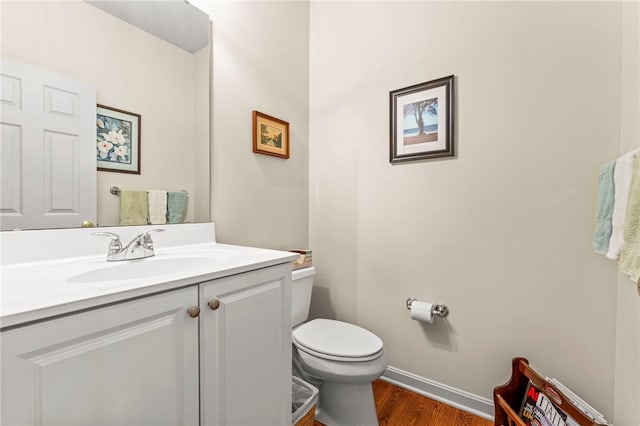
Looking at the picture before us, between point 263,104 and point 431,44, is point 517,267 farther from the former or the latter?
point 263,104

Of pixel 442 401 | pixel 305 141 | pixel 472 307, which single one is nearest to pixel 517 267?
pixel 472 307

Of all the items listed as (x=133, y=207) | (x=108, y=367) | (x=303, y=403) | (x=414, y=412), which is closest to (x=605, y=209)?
(x=414, y=412)

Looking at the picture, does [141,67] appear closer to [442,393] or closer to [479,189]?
[479,189]

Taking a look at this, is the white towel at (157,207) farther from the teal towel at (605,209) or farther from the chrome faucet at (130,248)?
the teal towel at (605,209)

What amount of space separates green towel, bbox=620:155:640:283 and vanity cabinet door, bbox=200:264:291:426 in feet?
3.43

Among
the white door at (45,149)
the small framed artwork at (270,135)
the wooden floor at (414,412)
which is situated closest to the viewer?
the white door at (45,149)

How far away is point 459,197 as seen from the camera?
147cm

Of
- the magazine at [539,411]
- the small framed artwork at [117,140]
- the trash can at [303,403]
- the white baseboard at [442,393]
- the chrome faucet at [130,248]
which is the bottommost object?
the white baseboard at [442,393]

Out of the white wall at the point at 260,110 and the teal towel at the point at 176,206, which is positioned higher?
the white wall at the point at 260,110

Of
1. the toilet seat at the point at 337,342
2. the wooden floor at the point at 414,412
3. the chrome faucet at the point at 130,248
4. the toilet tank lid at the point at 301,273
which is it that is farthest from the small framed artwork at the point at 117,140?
the wooden floor at the point at 414,412

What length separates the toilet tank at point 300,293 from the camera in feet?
5.09

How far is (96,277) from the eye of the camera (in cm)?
88

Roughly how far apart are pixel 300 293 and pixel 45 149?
1.24 metres

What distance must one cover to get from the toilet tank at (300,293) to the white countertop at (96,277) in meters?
0.43
